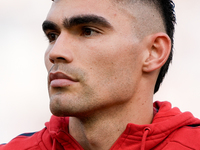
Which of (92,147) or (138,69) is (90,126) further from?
(138,69)

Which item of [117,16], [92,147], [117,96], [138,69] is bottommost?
[92,147]

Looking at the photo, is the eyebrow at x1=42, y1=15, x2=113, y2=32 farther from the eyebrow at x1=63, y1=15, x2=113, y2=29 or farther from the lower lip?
the lower lip

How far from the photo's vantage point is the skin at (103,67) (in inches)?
84.7

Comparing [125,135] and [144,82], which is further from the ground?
[144,82]

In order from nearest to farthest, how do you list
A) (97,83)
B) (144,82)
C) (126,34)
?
(97,83) → (126,34) → (144,82)

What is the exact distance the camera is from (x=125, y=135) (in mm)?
2262

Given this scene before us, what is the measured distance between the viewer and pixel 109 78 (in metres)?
2.21

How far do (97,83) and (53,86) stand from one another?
1.16 ft

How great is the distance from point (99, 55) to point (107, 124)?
0.57m

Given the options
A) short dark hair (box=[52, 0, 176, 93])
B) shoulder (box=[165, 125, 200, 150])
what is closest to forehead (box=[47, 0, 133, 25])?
short dark hair (box=[52, 0, 176, 93])

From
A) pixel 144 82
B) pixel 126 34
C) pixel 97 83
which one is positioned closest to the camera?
pixel 97 83

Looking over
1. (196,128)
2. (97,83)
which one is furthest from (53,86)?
(196,128)

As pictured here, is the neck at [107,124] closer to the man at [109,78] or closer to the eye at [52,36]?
the man at [109,78]

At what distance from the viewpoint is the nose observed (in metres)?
2.15
